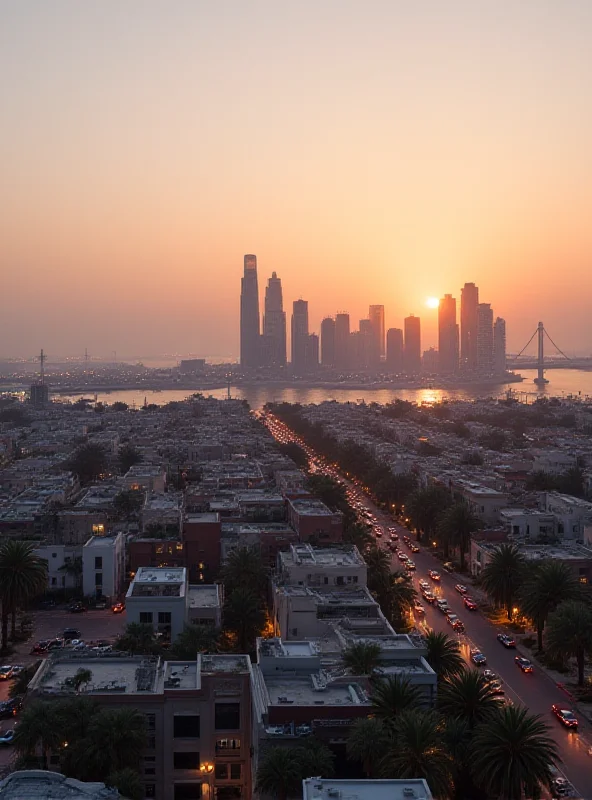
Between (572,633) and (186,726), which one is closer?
(186,726)

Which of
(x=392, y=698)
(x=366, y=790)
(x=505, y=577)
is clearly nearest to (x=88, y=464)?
(x=505, y=577)

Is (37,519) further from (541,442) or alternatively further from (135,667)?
(541,442)

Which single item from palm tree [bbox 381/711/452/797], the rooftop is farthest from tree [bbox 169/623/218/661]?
the rooftop

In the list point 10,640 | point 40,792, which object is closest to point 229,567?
point 10,640

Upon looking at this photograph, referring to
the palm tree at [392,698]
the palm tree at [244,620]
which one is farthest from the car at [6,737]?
the palm tree at [392,698]

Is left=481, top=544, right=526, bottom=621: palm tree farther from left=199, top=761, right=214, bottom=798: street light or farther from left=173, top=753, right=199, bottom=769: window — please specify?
left=173, top=753, right=199, bottom=769: window

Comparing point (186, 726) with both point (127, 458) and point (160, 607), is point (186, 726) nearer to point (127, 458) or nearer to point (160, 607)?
point (160, 607)
